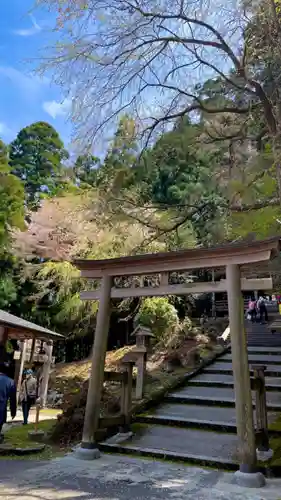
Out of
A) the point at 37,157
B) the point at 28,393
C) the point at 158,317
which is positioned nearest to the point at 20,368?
the point at 28,393

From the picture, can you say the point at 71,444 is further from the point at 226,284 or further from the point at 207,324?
the point at 207,324

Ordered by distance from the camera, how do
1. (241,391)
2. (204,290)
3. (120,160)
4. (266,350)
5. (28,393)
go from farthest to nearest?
(266,350), (28,393), (120,160), (204,290), (241,391)

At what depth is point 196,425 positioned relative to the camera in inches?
257

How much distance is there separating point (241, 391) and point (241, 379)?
0.45ft

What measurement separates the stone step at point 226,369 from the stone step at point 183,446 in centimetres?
346

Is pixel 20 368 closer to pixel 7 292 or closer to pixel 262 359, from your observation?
pixel 7 292

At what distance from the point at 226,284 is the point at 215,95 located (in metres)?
3.80

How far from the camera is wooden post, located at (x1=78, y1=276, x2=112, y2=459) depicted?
17.9 feet

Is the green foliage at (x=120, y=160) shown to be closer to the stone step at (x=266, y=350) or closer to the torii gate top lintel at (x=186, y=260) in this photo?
the torii gate top lintel at (x=186, y=260)

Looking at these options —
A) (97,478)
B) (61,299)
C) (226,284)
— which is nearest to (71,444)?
(97,478)

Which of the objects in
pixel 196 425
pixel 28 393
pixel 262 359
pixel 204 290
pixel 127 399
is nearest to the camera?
pixel 204 290

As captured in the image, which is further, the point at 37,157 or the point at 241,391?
the point at 37,157

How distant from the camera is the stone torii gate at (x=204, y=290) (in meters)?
4.63

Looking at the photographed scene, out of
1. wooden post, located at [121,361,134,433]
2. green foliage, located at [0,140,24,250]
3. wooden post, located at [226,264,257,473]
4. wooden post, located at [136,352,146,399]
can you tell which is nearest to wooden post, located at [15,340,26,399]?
wooden post, located at [136,352,146,399]
